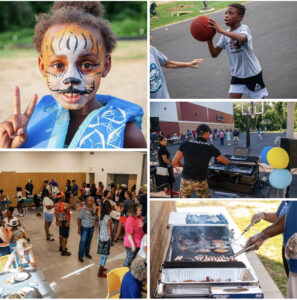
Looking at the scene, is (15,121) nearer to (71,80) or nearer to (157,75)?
(71,80)

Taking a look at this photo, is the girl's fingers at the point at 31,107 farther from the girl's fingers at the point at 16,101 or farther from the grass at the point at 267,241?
the grass at the point at 267,241

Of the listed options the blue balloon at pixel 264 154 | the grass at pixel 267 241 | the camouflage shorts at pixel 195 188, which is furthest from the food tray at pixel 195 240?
the blue balloon at pixel 264 154

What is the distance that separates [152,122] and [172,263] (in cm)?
108

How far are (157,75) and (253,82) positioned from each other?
669mm

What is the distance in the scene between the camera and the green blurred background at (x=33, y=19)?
2.33 metres

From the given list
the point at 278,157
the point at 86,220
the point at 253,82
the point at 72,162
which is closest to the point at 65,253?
the point at 86,220

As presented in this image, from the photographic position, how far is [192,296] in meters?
2.42

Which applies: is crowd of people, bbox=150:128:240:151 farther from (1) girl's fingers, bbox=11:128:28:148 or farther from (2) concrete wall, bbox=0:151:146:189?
(1) girl's fingers, bbox=11:128:28:148

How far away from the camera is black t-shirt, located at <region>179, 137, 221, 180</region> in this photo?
2.40m

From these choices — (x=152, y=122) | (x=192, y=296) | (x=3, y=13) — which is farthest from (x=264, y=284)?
(x=3, y=13)

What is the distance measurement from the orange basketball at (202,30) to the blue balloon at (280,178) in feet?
3.36

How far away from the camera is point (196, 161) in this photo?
2422mm

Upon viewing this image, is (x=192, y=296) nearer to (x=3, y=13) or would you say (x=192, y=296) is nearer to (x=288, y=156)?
(x=288, y=156)

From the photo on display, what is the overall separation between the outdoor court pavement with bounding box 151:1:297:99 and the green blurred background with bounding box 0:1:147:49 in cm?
15
